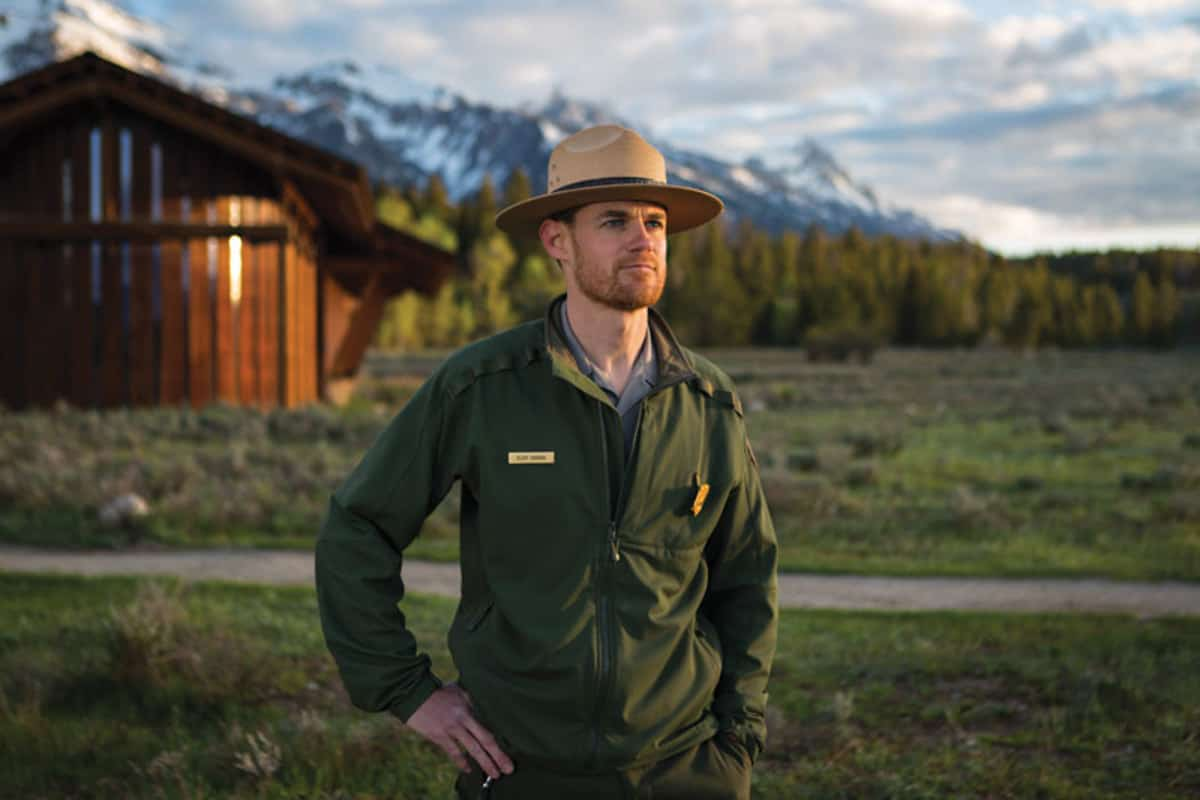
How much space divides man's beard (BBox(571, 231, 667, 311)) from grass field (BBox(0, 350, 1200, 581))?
6699mm

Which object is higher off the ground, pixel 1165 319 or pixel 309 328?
pixel 1165 319

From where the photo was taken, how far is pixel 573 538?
99.7 inches

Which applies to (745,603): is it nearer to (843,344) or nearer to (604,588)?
(604,588)

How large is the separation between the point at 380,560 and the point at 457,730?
45 centimetres

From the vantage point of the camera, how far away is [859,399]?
2827 centimetres

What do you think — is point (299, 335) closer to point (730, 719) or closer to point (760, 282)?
point (730, 719)

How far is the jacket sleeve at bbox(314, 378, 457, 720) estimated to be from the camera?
258 cm

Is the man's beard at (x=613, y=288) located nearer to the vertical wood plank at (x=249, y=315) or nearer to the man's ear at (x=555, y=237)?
the man's ear at (x=555, y=237)

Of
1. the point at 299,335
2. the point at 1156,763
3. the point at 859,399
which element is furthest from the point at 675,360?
the point at 859,399

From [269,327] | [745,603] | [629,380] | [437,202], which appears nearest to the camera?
[629,380]

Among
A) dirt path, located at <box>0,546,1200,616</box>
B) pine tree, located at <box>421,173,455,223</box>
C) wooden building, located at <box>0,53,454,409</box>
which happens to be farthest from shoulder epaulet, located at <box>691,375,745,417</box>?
pine tree, located at <box>421,173,455,223</box>

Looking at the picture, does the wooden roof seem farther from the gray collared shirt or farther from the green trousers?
the green trousers

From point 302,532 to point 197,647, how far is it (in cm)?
433

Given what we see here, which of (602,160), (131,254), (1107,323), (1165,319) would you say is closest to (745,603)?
(602,160)
